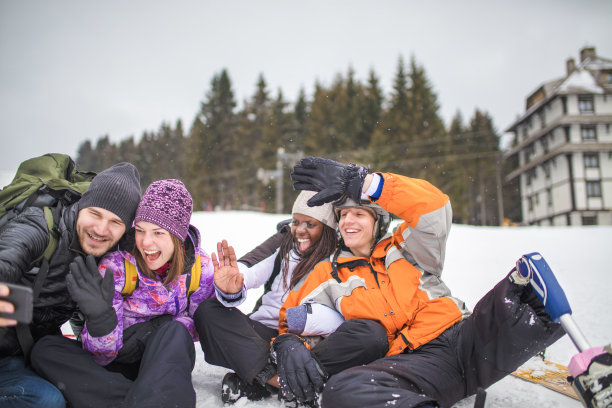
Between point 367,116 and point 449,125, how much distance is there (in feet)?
43.0

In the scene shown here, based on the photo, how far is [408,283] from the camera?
222cm

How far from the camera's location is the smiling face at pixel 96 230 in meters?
2.14

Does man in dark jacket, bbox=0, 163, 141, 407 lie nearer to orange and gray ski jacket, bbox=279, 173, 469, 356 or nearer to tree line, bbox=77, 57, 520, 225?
orange and gray ski jacket, bbox=279, 173, 469, 356

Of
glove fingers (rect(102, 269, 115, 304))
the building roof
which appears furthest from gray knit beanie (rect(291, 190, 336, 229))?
the building roof

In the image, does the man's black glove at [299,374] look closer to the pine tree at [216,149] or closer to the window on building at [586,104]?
the pine tree at [216,149]

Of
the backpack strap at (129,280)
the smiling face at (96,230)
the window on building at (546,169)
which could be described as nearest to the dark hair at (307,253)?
the backpack strap at (129,280)

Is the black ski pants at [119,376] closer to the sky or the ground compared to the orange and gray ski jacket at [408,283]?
closer to the ground

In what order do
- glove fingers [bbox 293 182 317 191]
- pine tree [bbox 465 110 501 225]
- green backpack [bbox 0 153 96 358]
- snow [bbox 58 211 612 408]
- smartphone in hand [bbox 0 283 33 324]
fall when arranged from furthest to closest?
pine tree [bbox 465 110 501 225], glove fingers [bbox 293 182 317 191], snow [bbox 58 211 612 408], green backpack [bbox 0 153 96 358], smartphone in hand [bbox 0 283 33 324]

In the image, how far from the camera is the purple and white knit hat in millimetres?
2305

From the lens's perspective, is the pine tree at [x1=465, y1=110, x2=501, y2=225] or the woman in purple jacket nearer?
the woman in purple jacket

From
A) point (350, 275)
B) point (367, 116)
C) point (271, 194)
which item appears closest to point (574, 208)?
point (367, 116)

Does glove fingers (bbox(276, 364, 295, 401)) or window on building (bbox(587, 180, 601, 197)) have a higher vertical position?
window on building (bbox(587, 180, 601, 197))

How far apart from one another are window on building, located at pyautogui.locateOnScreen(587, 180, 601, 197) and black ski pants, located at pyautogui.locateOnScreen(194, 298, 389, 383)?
3124cm

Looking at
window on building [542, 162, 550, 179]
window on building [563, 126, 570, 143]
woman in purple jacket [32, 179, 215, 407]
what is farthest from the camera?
window on building [542, 162, 550, 179]
